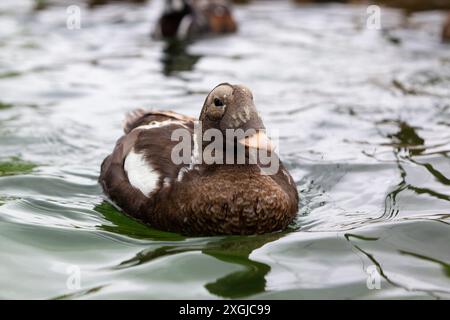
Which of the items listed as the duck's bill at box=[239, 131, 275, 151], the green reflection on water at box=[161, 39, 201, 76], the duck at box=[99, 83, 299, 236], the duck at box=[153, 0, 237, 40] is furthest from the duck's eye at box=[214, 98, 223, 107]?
the duck at box=[153, 0, 237, 40]

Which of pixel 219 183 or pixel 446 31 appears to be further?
pixel 446 31

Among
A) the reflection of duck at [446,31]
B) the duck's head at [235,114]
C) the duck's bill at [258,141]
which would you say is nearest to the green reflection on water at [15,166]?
the duck's head at [235,114]

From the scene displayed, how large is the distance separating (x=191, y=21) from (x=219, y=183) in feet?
27.6

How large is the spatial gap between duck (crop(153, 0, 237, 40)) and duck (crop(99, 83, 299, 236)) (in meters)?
7.48

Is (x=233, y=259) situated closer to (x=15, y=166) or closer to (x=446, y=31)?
(x=15, y=166)

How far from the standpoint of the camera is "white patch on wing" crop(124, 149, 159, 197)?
5566mm

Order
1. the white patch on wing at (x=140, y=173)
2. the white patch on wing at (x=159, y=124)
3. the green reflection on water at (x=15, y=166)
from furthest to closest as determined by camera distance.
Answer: the green reflection on water at (x=15, y=166)
the white patch on wing at (x=159, y=124)
the white patch on wing at (x=140, y=173)

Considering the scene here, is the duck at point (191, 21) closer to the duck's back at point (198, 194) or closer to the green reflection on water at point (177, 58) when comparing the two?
the green reflection on water at point (177, 58)

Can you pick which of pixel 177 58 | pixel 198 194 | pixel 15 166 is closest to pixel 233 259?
pixel 198 194

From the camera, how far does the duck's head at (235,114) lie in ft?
16.0

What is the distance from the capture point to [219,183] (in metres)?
5.13

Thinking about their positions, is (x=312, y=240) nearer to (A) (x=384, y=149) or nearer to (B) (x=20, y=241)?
(B) (x=20, y=241)
